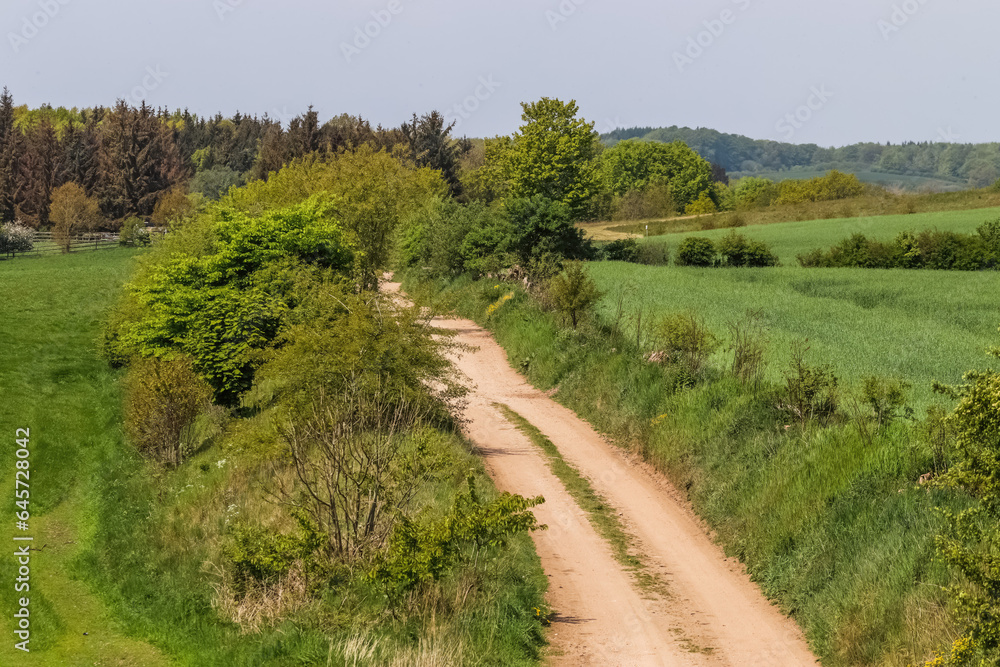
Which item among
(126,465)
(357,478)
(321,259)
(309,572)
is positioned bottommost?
(126,465)

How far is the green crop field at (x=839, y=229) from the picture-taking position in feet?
203

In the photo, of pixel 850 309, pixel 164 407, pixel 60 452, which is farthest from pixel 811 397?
pixel 850 309

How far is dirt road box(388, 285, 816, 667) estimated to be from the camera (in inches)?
485

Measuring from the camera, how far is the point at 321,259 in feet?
93.5

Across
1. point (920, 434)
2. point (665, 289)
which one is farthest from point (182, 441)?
point (665, 289)

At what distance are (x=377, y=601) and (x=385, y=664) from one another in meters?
1.70

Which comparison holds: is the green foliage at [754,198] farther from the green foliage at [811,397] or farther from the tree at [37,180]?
the green foliage at [811,397]

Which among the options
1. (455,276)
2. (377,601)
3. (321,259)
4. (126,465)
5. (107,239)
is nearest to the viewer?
(377,601)

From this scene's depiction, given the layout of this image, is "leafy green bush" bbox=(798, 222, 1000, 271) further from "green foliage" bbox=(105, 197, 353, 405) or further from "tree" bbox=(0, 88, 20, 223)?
"tree" bbox=(0, 88, 20, 223)

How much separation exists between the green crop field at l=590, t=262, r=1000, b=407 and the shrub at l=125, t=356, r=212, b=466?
13.4 metres

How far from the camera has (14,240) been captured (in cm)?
7825

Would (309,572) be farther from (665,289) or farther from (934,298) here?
(934,298)

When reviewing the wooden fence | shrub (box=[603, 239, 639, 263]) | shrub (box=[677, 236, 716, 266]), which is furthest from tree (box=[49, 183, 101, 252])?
shrub (box=[677, 236, 716, 266])

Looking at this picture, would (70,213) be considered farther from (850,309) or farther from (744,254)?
(850,309)
